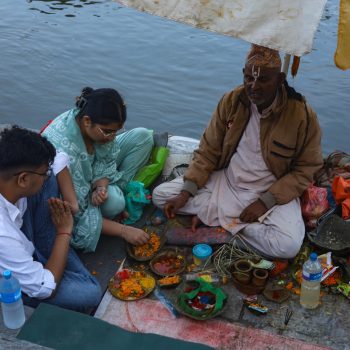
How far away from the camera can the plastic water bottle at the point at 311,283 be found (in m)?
3.74

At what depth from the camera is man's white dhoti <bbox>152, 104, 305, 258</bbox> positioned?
4.23m

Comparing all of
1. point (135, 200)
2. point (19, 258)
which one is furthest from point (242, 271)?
point (19, 258)

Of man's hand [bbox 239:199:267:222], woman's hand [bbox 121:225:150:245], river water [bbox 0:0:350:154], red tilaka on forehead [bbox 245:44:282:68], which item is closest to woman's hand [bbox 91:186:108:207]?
woman's hand [bbox 121:225:150:245]

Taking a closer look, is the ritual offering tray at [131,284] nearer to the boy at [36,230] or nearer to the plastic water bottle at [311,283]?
the boy at [36,230]

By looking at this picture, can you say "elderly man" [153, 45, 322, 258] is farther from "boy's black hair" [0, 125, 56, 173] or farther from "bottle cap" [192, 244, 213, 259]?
"boy's black hair" [0, 125, 56, 173]

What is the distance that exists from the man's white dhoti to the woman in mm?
470

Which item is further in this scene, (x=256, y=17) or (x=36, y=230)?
(x=36, y=230)

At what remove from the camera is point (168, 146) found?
5629mm

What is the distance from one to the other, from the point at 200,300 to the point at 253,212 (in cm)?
93

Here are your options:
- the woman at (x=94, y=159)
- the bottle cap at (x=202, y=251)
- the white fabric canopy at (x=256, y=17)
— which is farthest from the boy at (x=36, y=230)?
the white fabric canopy at (x=256, y=17)

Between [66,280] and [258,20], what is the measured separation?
2126 millimetres

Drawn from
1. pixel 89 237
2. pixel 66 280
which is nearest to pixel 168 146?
pixel 89 237

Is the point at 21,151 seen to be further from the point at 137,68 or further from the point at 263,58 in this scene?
the point at 137,68

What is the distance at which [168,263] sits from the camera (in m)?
4.29
